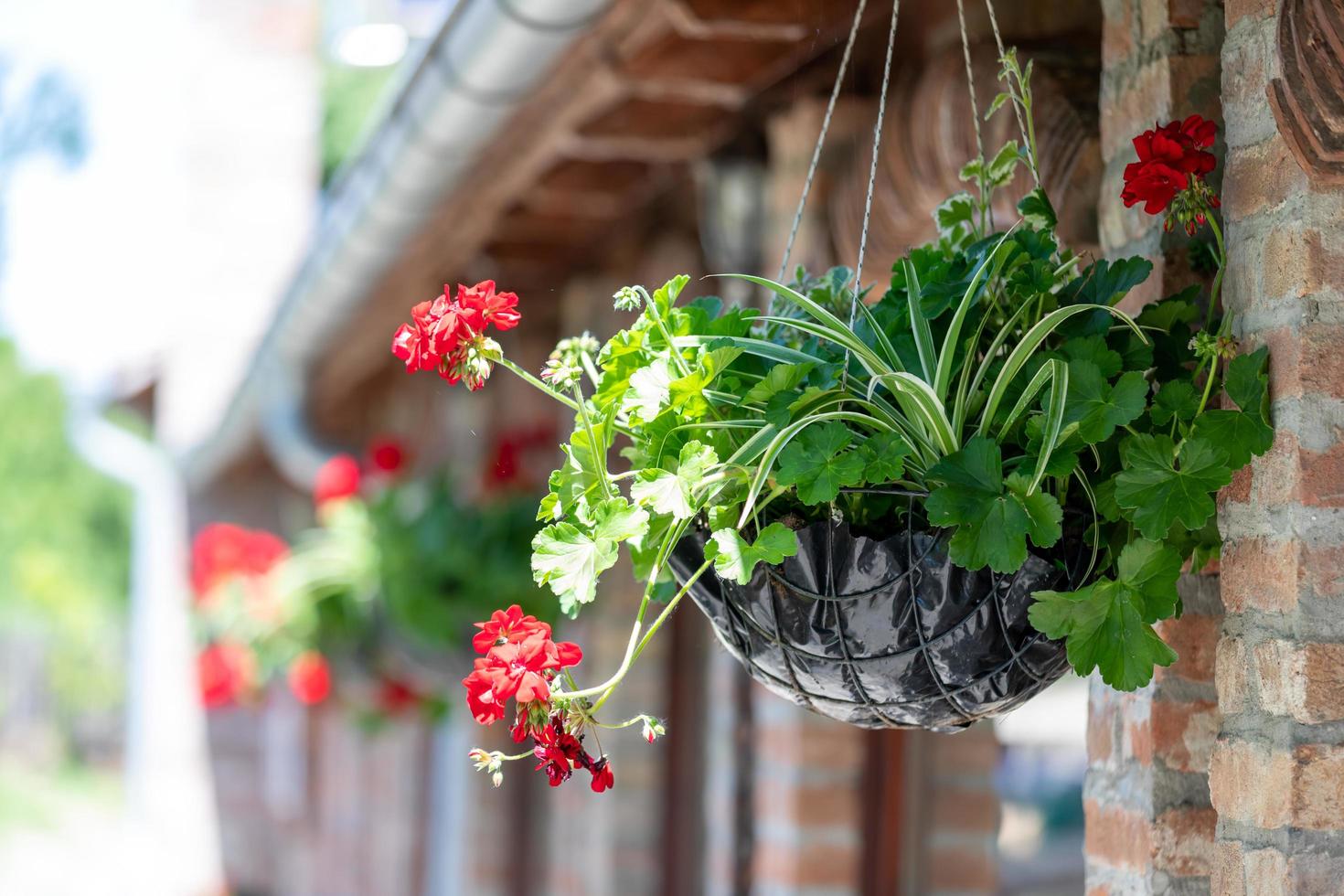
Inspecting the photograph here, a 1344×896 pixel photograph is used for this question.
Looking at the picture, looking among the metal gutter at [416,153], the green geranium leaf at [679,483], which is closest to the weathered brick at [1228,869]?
the green geranium leaf at [679,483]

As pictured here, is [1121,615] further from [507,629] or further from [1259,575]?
[507,629]

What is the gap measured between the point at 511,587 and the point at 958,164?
1936 millimetres

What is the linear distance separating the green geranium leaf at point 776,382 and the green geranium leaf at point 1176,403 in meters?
0.27

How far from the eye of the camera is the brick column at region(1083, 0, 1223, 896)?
1344mm

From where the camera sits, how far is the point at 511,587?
11.7 ft

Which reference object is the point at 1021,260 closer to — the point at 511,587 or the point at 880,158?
the point at 880,158

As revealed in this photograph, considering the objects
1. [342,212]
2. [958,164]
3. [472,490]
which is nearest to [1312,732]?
[958,164]

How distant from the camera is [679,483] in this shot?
3.70ft

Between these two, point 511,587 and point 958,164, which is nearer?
point 958,164

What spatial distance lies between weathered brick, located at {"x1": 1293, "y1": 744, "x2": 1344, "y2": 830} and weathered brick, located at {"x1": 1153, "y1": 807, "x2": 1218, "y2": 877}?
0.20 metres

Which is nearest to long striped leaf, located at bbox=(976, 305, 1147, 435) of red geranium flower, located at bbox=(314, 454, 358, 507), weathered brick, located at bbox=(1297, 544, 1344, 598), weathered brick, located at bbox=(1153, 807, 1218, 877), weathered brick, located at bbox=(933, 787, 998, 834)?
weathered brick, located at bbox=(1297, 544, 1344, 598)

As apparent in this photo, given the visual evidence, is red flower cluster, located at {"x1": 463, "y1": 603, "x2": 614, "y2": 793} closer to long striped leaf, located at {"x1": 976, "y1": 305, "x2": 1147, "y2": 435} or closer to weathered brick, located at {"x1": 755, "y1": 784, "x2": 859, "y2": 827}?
long striped leaf, located at {"x1": 976, "y1": 305, "x2": 1147, "y2": 435}

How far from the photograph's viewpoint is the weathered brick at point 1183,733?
1353 mm

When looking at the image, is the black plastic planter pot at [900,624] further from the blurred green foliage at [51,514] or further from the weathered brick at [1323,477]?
the blurred green foliage at [51,514]
